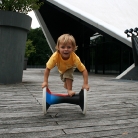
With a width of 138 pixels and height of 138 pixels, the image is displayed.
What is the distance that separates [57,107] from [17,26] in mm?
2835

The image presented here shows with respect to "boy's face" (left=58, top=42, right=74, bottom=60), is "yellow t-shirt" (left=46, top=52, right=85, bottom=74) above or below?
below

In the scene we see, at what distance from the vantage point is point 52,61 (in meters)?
2.23

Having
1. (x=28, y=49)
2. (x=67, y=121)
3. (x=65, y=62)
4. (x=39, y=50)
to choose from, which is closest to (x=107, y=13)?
(x=65, y=62)

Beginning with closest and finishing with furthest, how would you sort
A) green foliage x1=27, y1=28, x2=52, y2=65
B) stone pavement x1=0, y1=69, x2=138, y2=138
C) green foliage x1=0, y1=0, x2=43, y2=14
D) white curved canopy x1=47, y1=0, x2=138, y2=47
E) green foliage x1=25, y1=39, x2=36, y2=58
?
stone pavement x1=0, y1=69, x2=138, y2=138 → green foliage x1=0, y1=0, x2=43, y2=14 → white curved canopy x1=47, y1=0, x2=138, y2=47 → green foliage x1=25, y1=39, x2=36, y2=58 → green foliage x1=27, y1=28, x2=52, y2=65

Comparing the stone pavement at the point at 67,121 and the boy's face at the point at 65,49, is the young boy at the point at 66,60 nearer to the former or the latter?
the boy's face at the point at 65,49

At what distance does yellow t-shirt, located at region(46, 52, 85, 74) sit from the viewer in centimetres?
223

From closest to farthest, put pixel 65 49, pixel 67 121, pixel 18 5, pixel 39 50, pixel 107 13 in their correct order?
1. pixel 67 121
2. pixel 65 49
3. pixel 18 5
4. pixel 107 13
5. pixel 39 50

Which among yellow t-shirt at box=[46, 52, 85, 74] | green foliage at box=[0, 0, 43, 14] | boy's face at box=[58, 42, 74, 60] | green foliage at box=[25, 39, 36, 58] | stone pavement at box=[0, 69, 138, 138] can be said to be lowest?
stone pavement at box=[0, 69, 138, 138]

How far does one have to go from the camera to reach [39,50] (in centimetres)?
4906

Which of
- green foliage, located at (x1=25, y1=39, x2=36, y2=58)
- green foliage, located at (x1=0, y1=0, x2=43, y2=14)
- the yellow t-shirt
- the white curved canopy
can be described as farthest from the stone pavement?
green foliage, located at (x1=25, y1=39, x2=36, y2=58)

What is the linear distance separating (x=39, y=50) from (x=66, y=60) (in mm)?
47428

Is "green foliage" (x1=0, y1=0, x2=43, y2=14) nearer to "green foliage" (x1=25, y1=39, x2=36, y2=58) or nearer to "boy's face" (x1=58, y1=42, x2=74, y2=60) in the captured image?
"boy's face" (x1=58, y1=42, x2=74, y2=60)

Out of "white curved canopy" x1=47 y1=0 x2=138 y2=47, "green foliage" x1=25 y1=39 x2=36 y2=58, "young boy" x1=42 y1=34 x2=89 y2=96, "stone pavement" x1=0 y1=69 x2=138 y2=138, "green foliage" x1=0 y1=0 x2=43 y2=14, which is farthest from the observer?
"green foliage" x1=25 y1=39 x2=36 y2=58

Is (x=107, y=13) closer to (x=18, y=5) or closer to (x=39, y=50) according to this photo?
(x=18, y=5)
